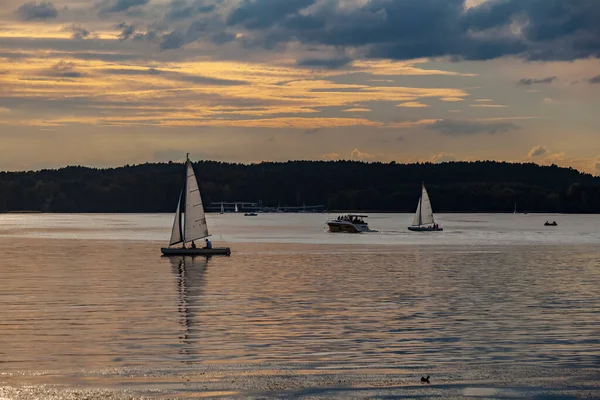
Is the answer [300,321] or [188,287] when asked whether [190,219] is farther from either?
[300,321]

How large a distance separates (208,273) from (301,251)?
43.1m

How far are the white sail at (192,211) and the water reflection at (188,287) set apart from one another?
2.58 meters

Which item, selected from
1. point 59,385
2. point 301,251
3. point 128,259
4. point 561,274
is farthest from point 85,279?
point 301,251

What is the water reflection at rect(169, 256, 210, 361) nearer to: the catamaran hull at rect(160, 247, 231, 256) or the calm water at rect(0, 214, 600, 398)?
the calm water at rect(0, 214, 600, 398)

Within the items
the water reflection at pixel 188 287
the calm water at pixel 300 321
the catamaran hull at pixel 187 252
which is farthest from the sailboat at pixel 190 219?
the calm water at pixel 300 321

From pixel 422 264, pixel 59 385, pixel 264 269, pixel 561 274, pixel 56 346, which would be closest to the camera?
pixel 59 385

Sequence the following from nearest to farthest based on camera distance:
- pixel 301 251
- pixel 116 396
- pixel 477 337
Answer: pixel 116 396 → pixel 477 337 → pixel 301 251

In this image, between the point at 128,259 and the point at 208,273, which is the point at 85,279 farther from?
the point at 128,259

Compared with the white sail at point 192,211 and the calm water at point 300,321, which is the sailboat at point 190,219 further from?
the calm water at point 300,321

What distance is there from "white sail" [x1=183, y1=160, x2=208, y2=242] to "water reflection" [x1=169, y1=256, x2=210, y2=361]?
2.58 m

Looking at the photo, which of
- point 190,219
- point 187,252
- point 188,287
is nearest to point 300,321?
point 188,287

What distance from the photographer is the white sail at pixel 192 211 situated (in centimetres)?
10294

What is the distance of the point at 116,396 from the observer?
26.5m

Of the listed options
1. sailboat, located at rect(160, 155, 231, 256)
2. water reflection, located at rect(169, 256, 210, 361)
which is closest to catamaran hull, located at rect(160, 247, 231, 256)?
sailboat, located at rect(160, 155, 231, 256)
